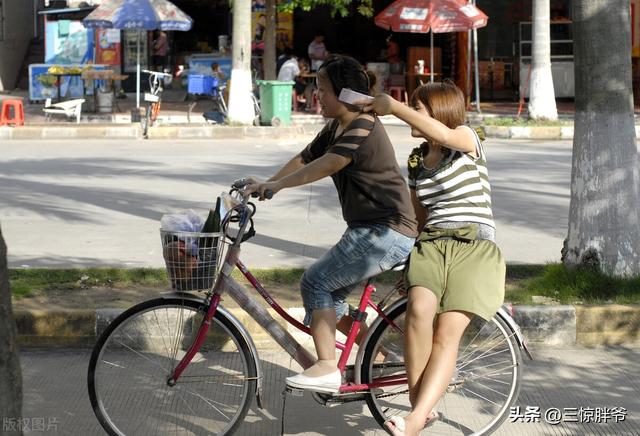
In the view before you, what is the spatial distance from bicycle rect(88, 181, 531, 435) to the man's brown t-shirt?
32cm

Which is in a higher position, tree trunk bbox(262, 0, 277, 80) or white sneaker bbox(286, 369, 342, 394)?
tree trunk bbox(262, 0, 277, 80)

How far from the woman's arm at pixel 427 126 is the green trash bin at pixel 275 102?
14977 millimetres

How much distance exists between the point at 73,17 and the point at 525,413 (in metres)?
23.7

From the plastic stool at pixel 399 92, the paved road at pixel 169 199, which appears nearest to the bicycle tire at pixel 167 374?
the paved road at pixel 169 199

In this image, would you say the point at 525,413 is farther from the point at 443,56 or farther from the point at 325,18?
the point at 325,18

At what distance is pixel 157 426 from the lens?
491 cm

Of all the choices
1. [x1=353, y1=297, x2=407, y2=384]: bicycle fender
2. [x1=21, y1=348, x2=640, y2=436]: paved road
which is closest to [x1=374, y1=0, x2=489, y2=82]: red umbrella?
[x1=21, y1=348, x2=640, y2=436]: paved road

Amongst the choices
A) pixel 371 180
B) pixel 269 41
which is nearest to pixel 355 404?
pixel 371 180

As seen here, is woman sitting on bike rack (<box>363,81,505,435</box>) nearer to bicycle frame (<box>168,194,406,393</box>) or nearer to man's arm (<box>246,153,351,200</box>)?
bicycle frame (<box>168,194,406,393</box>)

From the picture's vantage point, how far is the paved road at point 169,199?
8.79 metres

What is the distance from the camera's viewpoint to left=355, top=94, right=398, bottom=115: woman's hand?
417 cm


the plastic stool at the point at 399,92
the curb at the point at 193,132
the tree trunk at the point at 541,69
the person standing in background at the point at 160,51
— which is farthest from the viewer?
the person standing in background at the point at 160,51

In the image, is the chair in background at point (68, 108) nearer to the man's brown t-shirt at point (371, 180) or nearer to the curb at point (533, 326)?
the curb at point (533, 326)

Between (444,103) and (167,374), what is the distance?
172 centimetres
